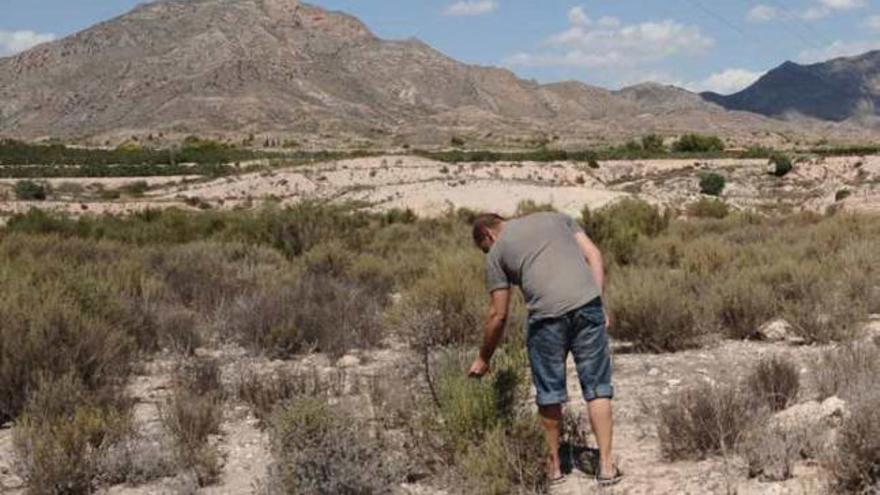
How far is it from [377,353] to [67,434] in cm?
496

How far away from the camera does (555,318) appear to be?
6.68 m

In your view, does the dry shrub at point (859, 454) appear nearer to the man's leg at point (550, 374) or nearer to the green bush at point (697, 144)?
the man's leg at point (550, 374)

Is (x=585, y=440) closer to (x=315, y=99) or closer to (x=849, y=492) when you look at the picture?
(x=849, y=492)

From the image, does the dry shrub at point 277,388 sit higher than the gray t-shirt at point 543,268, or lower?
lower

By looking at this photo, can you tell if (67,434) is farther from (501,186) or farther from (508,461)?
(501,186)

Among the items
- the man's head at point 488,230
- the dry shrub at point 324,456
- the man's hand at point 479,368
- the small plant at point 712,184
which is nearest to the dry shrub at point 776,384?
the man's hand at point 479,368

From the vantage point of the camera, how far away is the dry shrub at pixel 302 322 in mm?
11719

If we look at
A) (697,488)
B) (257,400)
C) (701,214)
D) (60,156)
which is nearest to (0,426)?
(257,400)

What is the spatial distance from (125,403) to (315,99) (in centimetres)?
16108

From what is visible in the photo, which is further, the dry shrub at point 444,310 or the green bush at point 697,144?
the green bush at point 697,144

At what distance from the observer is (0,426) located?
8.85 m

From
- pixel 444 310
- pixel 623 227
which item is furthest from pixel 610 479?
pixel 623 227

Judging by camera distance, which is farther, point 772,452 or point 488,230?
point 488,230

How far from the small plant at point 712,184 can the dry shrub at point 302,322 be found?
3928 cm
